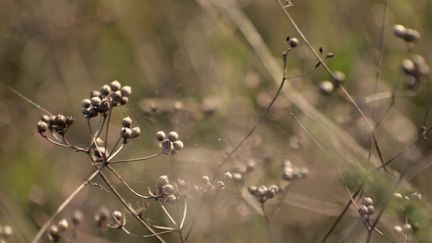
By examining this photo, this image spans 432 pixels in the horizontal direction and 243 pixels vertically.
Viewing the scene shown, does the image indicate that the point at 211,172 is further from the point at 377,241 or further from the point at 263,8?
the point at 263,8

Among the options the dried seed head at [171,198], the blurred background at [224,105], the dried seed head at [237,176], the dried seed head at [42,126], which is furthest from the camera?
the blurred background at [224,105]

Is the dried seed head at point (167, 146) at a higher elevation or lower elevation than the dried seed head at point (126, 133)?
lower

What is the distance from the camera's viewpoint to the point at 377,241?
9.06 ft

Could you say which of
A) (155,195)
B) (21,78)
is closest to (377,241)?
(155,195)

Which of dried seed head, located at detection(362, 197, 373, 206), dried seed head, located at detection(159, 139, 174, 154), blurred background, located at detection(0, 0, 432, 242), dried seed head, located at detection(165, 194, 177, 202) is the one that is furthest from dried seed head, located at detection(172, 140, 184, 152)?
dried seed head, located at detection(362, 197, 373, 206)

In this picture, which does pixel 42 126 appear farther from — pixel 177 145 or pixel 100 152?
pixel 177 145

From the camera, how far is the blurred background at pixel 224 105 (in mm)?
2551

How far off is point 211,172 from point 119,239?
1.65 ft

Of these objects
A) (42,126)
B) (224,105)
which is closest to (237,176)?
(42,126)

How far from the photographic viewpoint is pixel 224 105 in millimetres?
3328

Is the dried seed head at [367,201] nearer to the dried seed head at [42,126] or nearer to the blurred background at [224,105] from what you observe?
the blurred background at [224,105]

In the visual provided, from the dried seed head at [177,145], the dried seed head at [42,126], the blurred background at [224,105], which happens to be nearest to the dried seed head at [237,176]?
the blurred background at [224,105]

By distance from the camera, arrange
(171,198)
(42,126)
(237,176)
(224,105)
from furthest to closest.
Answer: (224,105) → (237,176) → (42,126) → (171,198)

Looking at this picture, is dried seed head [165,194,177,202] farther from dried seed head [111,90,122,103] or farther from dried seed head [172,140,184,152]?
dried seed head [111,90,122,103]
